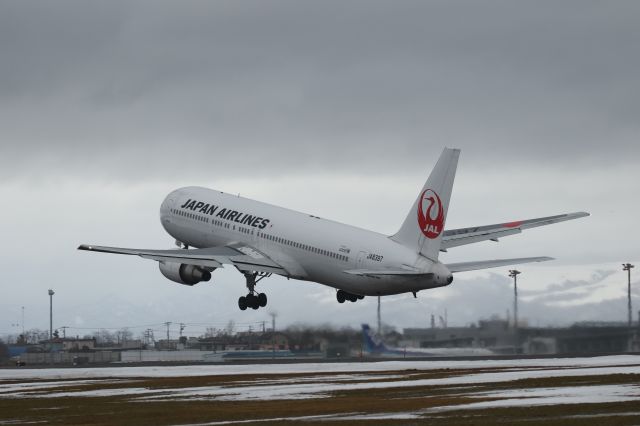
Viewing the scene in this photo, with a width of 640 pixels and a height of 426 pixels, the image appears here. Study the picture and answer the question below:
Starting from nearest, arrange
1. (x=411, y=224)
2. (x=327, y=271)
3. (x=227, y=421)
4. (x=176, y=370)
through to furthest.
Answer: (x=227, y=421)
(x=411, y=224)
(x=327, y=271)
(x=176, y=370)

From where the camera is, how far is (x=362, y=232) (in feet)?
283

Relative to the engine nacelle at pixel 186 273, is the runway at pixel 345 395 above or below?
below

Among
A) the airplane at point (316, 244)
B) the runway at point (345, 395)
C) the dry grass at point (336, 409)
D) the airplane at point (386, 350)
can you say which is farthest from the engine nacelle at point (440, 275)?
the airplane at point (386, 350)

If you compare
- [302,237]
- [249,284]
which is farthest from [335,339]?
[302,237]

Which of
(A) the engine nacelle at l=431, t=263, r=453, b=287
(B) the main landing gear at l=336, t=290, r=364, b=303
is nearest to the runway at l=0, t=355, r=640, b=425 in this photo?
(A) the engine nacelle at l=431, t=263, r=453, b=287

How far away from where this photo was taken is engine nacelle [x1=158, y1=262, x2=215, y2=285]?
96.7 m

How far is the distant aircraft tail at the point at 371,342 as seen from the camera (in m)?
106

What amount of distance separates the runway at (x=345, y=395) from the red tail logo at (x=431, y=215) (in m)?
9.10

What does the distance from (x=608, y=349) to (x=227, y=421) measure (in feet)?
181

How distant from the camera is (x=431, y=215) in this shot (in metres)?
81.2

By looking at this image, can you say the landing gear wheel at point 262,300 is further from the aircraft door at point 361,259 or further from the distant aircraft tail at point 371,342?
the aircraft door at point 361,259

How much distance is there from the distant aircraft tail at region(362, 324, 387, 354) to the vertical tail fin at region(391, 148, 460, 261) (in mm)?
24874

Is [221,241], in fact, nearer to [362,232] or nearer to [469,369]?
[362,232]

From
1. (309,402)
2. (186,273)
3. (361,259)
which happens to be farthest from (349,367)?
(309,402)
